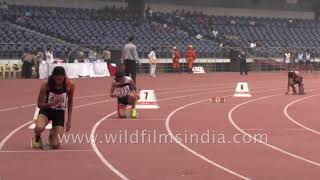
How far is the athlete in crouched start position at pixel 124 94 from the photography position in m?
14.2

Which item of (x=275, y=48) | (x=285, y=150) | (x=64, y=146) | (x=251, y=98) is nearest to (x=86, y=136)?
(x=64, y=146)

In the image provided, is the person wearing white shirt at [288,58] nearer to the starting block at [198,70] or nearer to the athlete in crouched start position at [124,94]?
the starting block at [198,70]

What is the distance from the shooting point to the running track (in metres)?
7.98

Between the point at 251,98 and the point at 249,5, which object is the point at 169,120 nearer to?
the point at 251,98

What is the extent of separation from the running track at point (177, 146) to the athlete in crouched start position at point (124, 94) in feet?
0.85

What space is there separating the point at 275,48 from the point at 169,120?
34.8 m

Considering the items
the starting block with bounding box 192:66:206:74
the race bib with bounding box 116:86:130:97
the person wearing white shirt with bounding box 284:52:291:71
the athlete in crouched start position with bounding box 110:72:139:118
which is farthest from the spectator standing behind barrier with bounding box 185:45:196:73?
the race bib with bounding box 116:86:130:97

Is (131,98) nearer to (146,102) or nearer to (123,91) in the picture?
(123,91)

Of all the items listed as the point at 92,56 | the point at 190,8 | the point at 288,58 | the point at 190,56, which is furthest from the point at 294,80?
the point at 190,8

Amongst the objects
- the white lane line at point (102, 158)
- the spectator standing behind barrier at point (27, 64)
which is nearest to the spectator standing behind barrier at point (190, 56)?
the spectator standing behind barrier at point (27, 64)

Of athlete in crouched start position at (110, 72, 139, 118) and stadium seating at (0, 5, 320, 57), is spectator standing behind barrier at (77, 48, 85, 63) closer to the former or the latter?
stadium seating at (0, 5, 320, 57)

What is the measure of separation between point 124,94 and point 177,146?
4.40 m

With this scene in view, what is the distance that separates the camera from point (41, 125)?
9.85 meters

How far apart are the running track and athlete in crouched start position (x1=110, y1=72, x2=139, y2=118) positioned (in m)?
0.26
